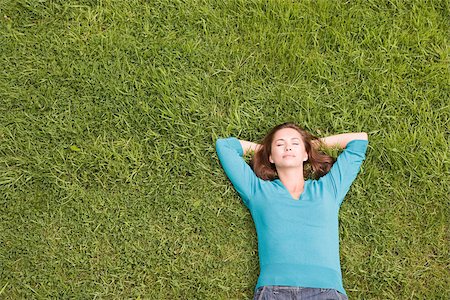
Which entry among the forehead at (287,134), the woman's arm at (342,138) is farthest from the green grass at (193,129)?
the forehead at (287,134)

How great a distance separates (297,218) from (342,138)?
2.77 ft

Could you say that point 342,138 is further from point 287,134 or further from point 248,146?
point 248,146

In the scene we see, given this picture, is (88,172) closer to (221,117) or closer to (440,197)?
(221,117)

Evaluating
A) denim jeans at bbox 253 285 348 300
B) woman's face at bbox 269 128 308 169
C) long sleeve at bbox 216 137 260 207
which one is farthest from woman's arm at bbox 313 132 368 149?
denim jeans at bbox 253 285 348 300

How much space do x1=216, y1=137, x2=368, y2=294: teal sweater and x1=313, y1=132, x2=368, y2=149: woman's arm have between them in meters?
0.06

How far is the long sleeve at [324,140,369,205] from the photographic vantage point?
371 cm

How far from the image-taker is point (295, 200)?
363cm

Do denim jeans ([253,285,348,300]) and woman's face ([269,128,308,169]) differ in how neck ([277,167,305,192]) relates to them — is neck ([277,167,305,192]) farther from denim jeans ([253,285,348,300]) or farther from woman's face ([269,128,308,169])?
denim jeans ([253,285,348,300])

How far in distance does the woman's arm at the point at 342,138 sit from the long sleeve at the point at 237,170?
0.72m

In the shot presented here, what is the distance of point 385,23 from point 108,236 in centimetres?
317

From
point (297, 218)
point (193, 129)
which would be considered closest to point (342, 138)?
point (297, 218)

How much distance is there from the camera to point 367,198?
3879 millimetres

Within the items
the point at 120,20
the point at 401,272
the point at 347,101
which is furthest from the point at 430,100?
the point at 120,20

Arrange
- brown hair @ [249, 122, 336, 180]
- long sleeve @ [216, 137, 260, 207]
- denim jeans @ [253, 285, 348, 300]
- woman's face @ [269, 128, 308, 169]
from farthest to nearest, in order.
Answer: brown hair @ [249, 122, 336, 180], long sleeve @ [216, 137, 260, 207], woman's face @ [269, 128, 308, 169], denim jeans @ [253, 285, 348, 300]
